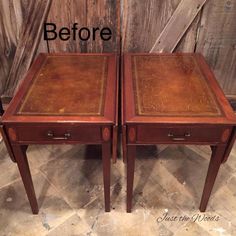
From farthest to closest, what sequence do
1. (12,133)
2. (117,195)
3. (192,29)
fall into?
(192,29) < (117,195) < (12,133)

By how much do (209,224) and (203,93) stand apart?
754mm

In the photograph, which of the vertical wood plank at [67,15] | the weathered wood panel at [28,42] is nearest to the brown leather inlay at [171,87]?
the vertical wood plank at [67,15]

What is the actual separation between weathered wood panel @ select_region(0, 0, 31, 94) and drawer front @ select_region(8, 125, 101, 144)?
36.4 inches

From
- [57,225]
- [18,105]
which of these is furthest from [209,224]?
[18,105]

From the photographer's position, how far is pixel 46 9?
1.68m

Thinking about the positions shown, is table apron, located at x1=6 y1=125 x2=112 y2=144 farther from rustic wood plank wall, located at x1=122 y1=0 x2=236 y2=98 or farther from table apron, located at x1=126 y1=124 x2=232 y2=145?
rustic wood plank wall, located at x1=122 y1=0 x2=236 y2=98

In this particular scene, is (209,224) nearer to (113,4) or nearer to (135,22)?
(135,22)

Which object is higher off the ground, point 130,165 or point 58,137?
point 58,137

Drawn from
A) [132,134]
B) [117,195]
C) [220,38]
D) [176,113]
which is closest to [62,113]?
[132,134]

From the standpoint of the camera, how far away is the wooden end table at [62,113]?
1162 millimetres

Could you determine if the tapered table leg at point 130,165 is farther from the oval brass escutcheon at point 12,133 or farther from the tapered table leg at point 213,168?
the oval brass escutcheon at point 12,133

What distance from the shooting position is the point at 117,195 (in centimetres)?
166

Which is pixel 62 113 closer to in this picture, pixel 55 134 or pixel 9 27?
pixel 55 134

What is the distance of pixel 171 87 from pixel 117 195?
76cm
